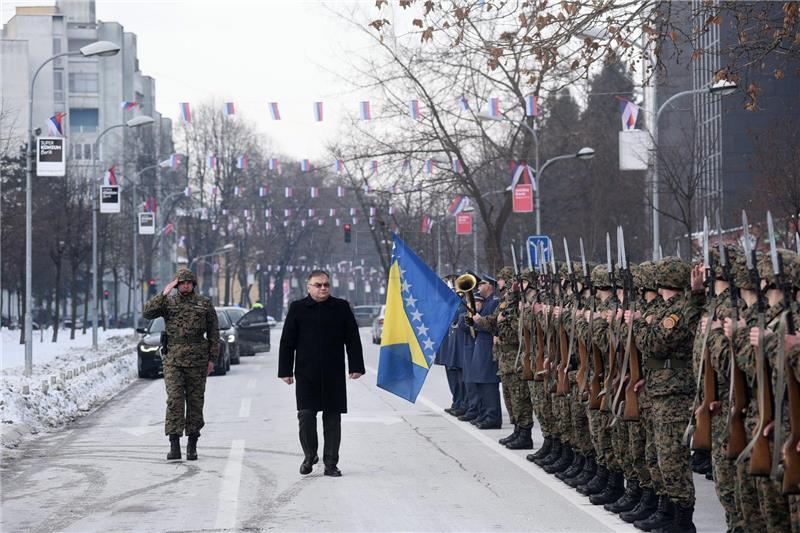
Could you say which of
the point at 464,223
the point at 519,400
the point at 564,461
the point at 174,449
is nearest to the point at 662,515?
the point at 564,461

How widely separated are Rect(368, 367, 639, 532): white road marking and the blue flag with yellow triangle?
4.02 feet

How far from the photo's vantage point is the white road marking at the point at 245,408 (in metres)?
19.1

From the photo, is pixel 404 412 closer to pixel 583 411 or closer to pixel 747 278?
pixel 583 411

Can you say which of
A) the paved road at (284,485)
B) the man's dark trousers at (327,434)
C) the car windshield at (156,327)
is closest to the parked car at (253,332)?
the car windshield at (156,327)

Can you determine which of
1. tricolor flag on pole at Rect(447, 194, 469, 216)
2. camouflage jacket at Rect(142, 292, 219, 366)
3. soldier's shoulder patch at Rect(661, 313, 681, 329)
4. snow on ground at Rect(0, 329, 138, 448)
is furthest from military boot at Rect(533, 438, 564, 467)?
tricolor flag on pole at Rect(447, 194, 469, 216)

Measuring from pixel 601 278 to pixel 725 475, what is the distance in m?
3.28

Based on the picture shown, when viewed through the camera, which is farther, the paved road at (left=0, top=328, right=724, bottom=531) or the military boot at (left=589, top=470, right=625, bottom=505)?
the military boot at (left=589, top=470, right=625, bottom=505)

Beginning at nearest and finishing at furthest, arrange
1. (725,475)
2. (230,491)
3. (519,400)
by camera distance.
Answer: (725,475), (230,491), (519,400)

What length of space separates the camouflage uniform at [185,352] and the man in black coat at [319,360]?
5.00 feet

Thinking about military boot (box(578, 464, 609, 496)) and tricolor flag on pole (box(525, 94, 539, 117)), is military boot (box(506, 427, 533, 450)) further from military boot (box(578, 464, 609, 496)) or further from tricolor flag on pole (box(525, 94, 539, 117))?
tricolor flag on pole (box(525, 94, 539, 117))

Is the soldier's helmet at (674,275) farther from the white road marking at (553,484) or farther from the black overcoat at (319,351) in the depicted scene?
the black overcoat at (319,351)

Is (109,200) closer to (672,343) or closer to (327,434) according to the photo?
(327,434)

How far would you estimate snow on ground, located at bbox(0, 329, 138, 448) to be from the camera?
1703 cm

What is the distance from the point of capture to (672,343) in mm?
8727
